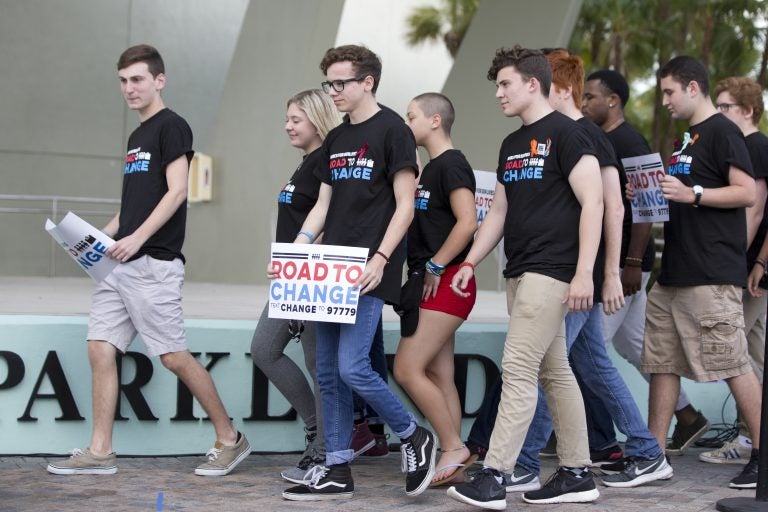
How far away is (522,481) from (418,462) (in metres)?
0.56

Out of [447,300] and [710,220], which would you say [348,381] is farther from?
[710,220]

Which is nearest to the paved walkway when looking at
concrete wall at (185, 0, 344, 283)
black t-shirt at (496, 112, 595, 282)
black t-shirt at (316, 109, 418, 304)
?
black t-shirt at (316, 109, 418, 304)

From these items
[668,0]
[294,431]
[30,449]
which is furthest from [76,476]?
[668,0]

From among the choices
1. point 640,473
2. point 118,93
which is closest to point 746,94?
A: point 640,473

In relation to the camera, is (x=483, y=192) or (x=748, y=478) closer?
(x=748, y=478)

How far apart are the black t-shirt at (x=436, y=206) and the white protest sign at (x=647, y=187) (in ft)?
2.91

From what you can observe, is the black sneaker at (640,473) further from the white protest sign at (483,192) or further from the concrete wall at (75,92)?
the concrete wall at (75,92)

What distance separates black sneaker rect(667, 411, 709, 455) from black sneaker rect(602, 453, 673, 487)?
111 cm

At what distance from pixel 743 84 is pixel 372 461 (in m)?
2.80

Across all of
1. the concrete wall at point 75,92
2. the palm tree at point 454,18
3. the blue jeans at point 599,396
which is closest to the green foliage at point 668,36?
the palm tree at point 454,18

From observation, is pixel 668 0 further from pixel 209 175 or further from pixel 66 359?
pixel 66 359

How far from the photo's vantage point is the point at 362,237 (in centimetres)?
450

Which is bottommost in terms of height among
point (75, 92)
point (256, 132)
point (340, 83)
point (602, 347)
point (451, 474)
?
point (451, 474)

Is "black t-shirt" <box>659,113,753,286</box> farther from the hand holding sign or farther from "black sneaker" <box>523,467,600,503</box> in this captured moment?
"black sneaker" <box>523,467,600,503</box>
